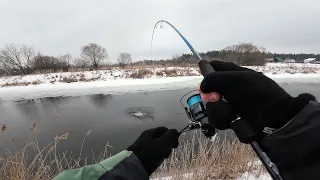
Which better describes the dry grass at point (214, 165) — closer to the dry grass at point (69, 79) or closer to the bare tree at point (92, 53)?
the dry grass at point (69, 79)

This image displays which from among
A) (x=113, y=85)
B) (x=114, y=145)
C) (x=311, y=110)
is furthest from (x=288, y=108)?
(x=113, y=85)

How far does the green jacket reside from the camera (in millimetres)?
738

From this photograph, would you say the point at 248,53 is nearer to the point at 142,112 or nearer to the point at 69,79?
the point at 69,79

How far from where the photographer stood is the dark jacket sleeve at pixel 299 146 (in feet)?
2.21

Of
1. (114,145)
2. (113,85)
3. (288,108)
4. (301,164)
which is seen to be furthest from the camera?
(113,85)

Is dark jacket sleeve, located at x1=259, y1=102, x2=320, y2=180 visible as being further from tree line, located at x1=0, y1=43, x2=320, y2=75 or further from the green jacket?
tree line, located at x1=0, y1=43, x2=320, y2=75

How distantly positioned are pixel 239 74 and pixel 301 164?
1.24 feet

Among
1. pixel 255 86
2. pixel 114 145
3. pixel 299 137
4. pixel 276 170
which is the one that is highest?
pixel 255 86

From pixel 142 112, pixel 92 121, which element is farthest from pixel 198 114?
pixel 142 112

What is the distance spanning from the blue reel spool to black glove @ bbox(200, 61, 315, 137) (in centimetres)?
15

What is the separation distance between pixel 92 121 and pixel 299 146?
6.17 metres

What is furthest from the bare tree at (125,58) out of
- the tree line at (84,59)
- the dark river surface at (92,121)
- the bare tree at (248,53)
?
the dark river surface at (92,121)

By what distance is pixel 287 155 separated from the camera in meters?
0.73

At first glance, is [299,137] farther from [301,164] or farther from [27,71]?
[27,71]
